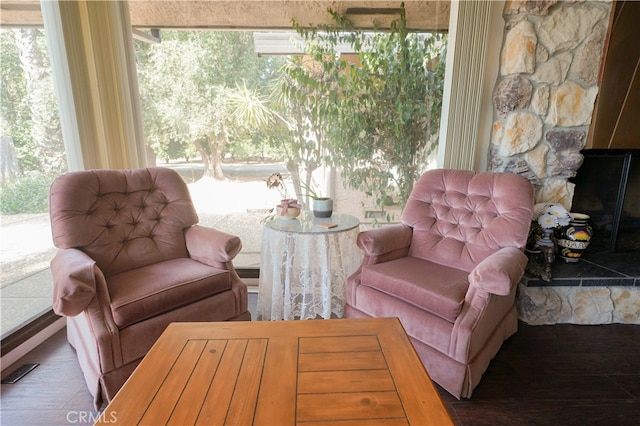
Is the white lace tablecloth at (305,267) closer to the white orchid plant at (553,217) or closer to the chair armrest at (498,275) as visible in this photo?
the chair armrest at (498,275)

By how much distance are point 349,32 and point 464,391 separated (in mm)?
2502

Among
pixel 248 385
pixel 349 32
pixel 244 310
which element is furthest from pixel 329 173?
pixel 248 385

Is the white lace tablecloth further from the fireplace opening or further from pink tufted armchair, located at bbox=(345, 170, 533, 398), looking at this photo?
the fireplace opening

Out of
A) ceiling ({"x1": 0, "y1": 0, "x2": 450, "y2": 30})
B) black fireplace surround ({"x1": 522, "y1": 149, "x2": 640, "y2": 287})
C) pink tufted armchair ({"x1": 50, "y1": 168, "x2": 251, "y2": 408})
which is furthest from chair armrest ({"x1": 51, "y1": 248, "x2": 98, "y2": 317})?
black fireplace surround ({"x1": 522, "y1": 149, "x2": 640, "y2": 287})

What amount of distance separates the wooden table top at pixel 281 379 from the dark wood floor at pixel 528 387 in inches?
26.6

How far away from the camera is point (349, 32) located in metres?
2.61

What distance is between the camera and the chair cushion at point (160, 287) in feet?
5.18

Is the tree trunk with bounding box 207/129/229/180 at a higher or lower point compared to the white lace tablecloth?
higher

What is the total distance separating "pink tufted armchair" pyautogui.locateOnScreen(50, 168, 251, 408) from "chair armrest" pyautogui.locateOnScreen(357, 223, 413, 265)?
0.76 metres

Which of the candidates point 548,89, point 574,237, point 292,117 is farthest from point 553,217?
point 292,117

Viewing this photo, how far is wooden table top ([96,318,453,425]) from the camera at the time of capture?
0.93 meters

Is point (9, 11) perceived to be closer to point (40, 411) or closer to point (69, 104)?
point (69, 104)

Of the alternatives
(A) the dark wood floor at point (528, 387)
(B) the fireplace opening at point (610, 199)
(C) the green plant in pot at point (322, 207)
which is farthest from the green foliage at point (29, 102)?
(B) the fireplace opening at point (610, 199)

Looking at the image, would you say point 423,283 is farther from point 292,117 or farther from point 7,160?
point 7,160
